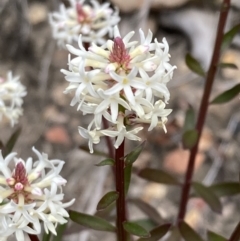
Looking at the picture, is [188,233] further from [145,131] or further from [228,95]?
[145,131]

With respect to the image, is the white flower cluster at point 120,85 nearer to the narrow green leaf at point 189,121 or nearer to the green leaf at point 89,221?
the green leaf at point 89,221

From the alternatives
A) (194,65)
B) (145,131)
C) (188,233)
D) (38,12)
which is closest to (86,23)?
(194,65)

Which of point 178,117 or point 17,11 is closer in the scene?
point 178,117

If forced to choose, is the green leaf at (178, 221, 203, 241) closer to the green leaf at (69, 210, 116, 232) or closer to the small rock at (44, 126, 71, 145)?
the green leaf at (69, 210, 116, 232)

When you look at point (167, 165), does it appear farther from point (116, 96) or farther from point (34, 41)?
point (116, 96)

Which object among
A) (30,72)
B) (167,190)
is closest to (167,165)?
(167,190)

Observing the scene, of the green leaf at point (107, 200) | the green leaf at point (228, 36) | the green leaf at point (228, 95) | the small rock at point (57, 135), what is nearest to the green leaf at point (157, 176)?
the green leaf at point (228, 95)

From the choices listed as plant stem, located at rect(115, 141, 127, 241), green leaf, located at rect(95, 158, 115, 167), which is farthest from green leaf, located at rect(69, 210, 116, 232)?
green leaf, located at rect(95, 158, 115, 167)
